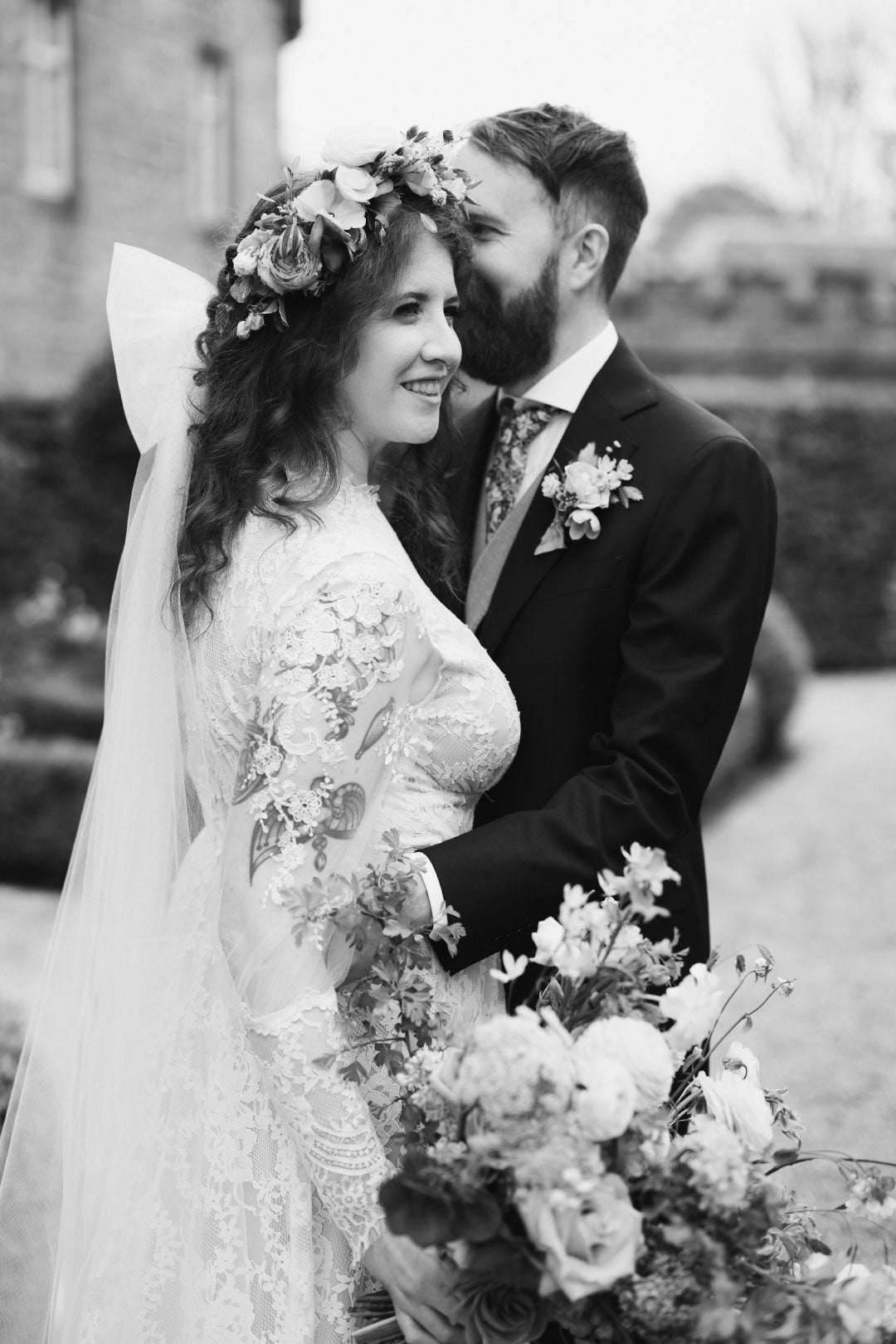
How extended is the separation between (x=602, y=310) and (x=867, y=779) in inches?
344

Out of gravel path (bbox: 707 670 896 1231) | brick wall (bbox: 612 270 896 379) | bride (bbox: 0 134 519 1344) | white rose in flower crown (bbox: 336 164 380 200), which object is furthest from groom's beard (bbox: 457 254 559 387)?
brick wall (bbox: 612 270 896 379)

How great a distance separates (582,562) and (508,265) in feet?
2.17

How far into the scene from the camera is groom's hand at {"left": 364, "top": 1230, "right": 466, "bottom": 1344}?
181 centimetres

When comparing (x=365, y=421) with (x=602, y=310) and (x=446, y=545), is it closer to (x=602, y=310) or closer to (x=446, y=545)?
(x=446, y=545)

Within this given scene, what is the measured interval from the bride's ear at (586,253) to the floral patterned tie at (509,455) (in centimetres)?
27

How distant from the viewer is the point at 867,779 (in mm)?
10992

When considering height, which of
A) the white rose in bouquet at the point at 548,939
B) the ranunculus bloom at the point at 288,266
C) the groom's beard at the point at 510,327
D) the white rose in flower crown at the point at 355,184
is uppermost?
the white rose in flower crown at the point at 355,184

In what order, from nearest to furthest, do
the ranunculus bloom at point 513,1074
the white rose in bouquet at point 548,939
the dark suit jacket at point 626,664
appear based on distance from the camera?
the ranunculus bloom at point 513,1074 < the white rose in bouquet at point 548,939 < the dark suit jacket at point 626,664

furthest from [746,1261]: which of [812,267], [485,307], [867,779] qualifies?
[812,267]

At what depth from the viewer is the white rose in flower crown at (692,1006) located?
5.77ft

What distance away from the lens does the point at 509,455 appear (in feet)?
9.83

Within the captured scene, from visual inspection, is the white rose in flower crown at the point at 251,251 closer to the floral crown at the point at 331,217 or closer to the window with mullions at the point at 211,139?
the floral crown at the point at 331,217

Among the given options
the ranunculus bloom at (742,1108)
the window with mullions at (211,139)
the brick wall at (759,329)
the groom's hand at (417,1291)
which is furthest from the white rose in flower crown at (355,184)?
the brick wall at (759,329)

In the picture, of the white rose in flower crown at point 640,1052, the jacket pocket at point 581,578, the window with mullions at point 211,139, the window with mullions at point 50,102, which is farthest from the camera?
the window with mullions at point 211,139
